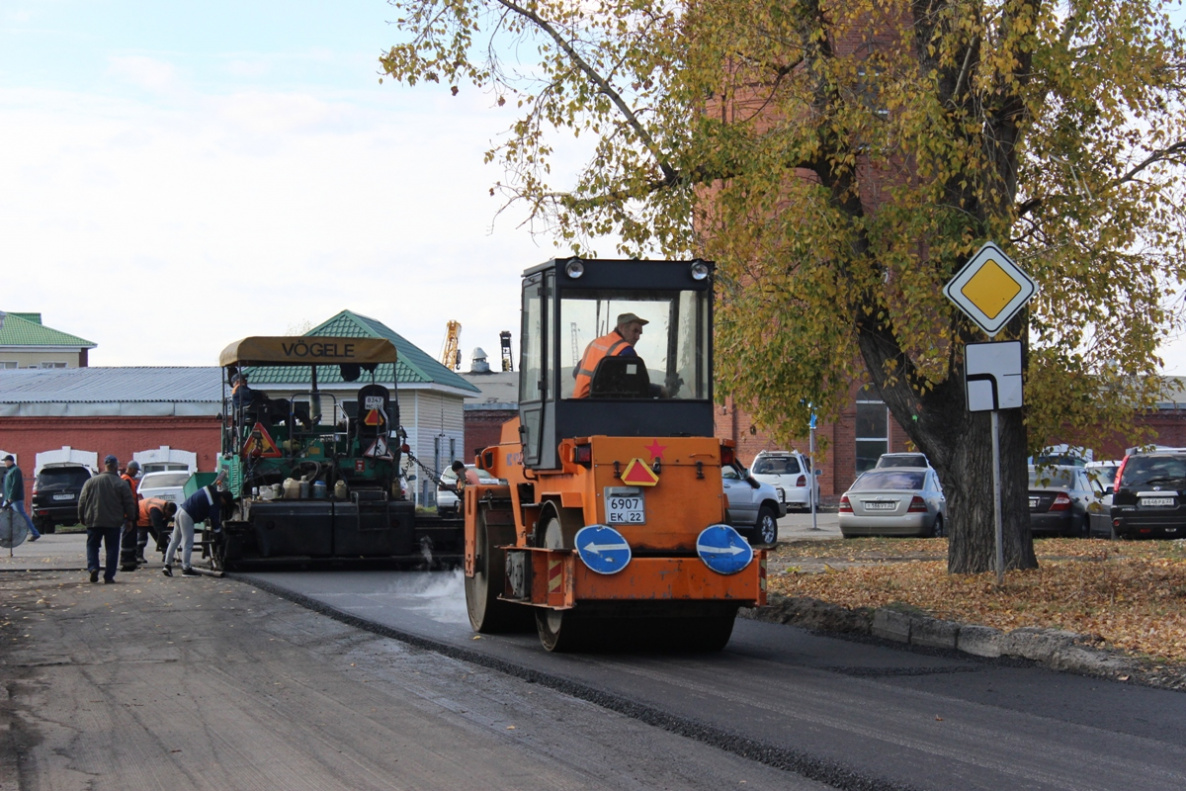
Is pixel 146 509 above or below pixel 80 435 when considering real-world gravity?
below

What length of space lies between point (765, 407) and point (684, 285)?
14.6 ft

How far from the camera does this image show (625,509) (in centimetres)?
992

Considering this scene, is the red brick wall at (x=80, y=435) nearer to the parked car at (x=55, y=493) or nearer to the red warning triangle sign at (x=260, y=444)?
the parked car at (x=55, y=493)

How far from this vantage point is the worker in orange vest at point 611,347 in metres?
10.6

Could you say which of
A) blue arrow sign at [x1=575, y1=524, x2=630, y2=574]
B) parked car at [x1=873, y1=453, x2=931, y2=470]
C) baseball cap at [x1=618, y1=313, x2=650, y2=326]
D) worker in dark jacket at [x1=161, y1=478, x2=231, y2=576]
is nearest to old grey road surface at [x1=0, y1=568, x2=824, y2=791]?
blue arrow sign at [x1=575, y1=524, x2=630, y2=574]

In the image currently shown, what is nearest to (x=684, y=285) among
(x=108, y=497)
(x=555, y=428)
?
(x=555, y=428)

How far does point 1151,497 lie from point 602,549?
1814 cm

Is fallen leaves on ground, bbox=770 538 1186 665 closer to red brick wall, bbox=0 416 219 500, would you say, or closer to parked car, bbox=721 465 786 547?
parked car, bbox=721 465 786 547

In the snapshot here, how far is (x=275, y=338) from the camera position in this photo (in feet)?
65.1

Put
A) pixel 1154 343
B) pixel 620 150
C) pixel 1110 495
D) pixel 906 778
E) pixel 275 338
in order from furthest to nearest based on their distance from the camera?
pixel 1110 495
pixel 275 338
pixel 620 150
pixel 1154 343
pixel 906 778

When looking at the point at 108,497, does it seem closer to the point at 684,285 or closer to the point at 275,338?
the point at 275,338

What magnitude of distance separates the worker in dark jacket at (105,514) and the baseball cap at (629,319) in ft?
33.8

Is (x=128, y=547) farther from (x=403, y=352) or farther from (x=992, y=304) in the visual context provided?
(x=403, y=352)

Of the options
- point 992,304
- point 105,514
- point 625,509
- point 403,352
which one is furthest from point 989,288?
point 403,352
